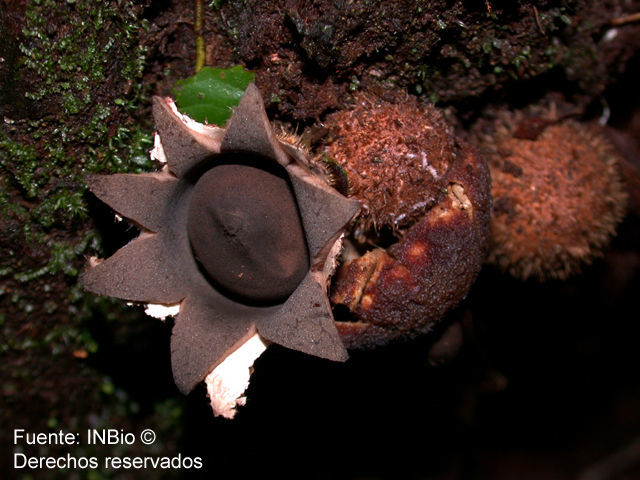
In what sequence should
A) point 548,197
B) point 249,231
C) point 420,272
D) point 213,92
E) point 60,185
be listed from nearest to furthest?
point 249,231, point 420,272, point 213,92, point 60,185, point 548,197

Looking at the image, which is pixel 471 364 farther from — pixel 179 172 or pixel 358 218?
pixel 179 172

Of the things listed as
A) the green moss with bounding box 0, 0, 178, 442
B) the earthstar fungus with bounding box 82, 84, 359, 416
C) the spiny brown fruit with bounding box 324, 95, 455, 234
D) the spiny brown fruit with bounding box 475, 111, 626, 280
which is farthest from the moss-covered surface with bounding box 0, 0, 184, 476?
the spiny brown fruit with bounding box 475, 111, 626, 280

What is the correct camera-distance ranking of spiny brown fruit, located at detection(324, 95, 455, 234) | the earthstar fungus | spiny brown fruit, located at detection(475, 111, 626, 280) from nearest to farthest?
1. the earthstar fungus
2. spiny brown fruit, located at detection(324, 95, 455, 234)
3. spiny brown fruit, located at detection(475, 111, 626, 280)

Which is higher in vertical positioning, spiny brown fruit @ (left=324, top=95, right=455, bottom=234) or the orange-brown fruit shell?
spiny brown fruit @ (left=324, top=95, right=455, bottom=234)

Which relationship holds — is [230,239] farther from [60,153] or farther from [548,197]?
[548,197]

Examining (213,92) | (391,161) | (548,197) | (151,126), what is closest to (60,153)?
(151,126)

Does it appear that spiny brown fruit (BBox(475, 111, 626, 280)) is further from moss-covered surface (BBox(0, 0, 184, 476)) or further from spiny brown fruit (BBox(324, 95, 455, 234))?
moss-covered surface (BBox(0, 0, 184, 476))

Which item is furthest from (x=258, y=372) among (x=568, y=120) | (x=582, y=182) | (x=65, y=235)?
(x=568, y=120)
